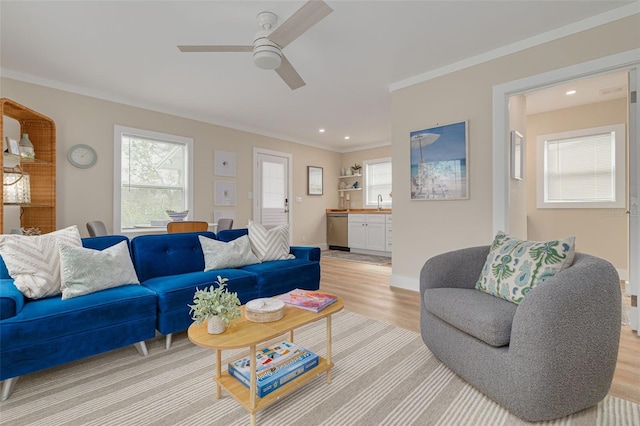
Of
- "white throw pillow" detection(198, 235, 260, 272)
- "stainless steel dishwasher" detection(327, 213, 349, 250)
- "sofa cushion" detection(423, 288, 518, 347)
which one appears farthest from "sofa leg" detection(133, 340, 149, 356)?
"stainless steel dishwasher" detection(327, 213, 349, 250)

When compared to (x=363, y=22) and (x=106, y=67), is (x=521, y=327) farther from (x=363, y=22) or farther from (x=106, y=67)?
(x=106, y=67)

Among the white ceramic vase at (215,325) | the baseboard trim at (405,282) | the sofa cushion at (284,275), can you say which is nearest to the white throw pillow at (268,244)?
the sofa cushion at (284,275)

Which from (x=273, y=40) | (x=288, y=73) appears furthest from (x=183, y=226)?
(x=273, y=40)

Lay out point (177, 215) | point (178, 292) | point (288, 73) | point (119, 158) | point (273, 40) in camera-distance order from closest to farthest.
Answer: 1. point (178, 292)
2. point (273, 40)
3. point (288, 73)
4. point (177, 215)
5. point (119, 158)

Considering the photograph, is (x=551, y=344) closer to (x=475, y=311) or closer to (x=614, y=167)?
(x=475, y=311)

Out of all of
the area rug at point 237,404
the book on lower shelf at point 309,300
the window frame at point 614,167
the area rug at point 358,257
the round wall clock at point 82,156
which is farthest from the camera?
the area rug at point 358,257

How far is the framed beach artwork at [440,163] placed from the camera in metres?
3.24

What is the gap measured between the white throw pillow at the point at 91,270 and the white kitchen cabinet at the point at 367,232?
4815mm

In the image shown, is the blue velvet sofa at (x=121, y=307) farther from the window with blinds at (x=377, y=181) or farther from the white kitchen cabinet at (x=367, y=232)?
the window with blinds at (x=377, y=181)

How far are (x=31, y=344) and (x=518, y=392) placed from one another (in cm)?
246

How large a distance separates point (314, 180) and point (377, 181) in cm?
148

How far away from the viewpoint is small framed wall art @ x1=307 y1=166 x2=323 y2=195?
6809mm

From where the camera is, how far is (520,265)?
1718 mm

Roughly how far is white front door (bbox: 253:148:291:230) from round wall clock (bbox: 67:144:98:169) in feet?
8.20
